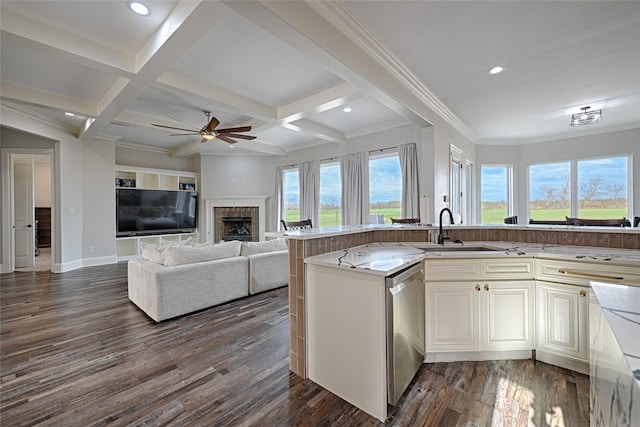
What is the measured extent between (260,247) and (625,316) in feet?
12.1

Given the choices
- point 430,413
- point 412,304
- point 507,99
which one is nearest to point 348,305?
point 412,304

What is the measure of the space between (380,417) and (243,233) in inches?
278

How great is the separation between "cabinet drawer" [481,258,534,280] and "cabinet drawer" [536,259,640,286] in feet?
0.25

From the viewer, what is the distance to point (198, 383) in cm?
194

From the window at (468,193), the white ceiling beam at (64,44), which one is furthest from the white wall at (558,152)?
the white ceiling beam at (64,44)

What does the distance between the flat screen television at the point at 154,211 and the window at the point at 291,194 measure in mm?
2584

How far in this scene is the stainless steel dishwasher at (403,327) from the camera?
1.64m

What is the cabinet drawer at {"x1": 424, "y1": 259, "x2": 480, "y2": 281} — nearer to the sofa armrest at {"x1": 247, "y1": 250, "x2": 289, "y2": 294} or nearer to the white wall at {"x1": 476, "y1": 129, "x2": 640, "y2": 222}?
the sofa armrest at {"x1": 247, "y1": 250, "x2": 289, "y2": 294}

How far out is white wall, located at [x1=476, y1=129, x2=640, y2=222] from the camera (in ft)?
17.2

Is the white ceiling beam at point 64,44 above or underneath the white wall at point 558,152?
above

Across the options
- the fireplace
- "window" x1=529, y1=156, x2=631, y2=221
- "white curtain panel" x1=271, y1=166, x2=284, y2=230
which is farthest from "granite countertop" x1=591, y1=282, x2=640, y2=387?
the fireplace

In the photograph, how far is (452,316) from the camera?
2.15 m

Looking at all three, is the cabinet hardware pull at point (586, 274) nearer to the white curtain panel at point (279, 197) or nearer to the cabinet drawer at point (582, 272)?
the cabinet drawer at point (582, 272)

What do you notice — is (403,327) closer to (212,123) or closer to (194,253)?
(194,253)
